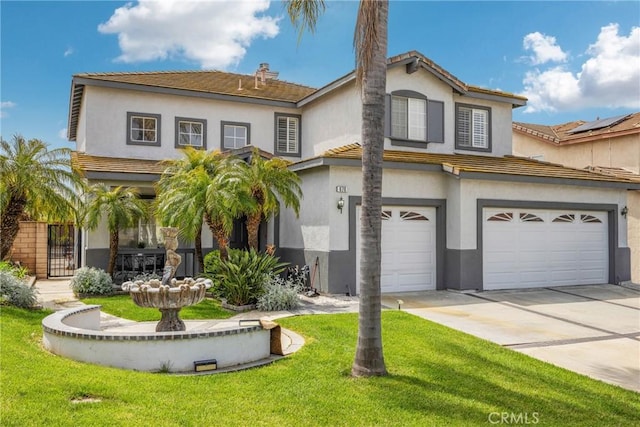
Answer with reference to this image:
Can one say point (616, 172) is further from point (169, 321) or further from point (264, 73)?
point (169, 321)

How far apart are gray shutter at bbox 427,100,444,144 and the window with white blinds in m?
5.85

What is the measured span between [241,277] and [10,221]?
5.71m

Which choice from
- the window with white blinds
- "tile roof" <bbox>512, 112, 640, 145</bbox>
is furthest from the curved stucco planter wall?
"tile roof" <bbox>512, 112, 640, 145</bbox>

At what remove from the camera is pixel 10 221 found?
11922 millimetres

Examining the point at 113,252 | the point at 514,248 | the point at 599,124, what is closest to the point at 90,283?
the point at 113,252

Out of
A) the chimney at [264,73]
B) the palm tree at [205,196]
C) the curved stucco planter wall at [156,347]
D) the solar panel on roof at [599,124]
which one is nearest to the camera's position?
the curved stucco planter wall at [156,347]

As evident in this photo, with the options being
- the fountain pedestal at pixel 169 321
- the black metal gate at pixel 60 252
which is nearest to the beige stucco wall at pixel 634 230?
the fountain pedestal at pixel 169 321

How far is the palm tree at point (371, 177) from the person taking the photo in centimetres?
669

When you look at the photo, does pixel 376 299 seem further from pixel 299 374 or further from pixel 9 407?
pixel 9 407

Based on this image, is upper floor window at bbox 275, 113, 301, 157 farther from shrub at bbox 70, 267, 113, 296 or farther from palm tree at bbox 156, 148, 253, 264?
shrub at bbox 70, 267, 113, 296

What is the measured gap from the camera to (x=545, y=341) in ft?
29.7

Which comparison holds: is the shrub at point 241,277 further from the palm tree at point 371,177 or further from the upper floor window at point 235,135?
the upper floor window at point 235,135

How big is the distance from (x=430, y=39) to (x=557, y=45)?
213 inches

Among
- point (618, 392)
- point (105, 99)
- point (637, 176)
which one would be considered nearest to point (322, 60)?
point (105, 99)
